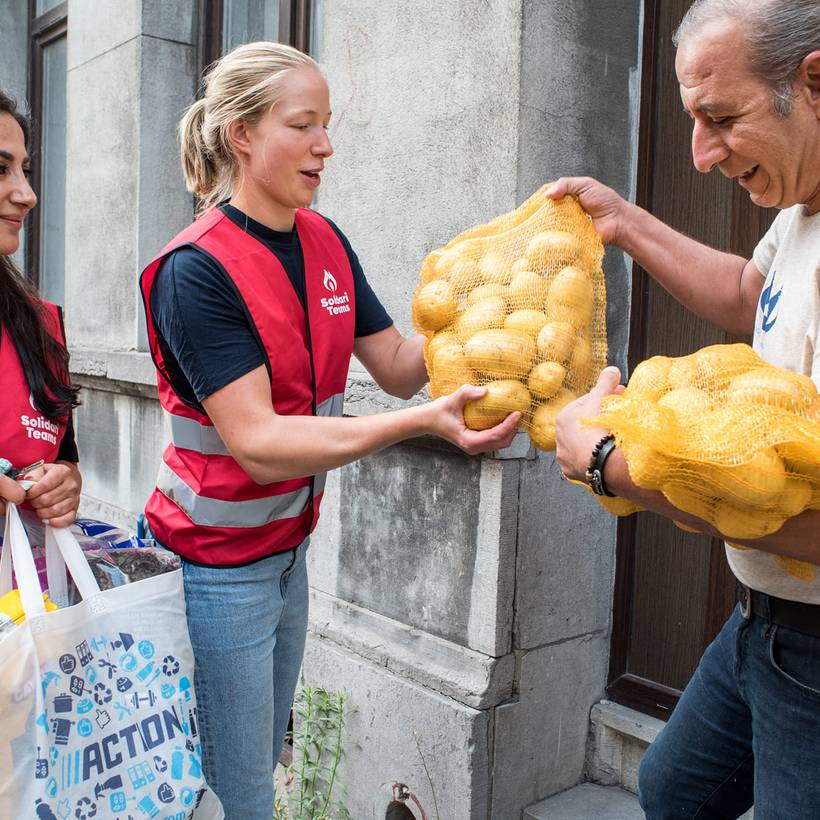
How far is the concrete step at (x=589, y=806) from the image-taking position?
3.14 meters

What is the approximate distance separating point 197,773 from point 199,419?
2.64 ft

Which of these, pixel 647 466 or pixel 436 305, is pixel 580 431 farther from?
pixel 436 305

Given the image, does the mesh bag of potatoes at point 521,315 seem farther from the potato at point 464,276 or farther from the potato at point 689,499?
the potato at point 689,499

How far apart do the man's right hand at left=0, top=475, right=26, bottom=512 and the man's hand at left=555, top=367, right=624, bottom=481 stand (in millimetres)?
1242

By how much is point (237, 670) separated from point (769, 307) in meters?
1.47

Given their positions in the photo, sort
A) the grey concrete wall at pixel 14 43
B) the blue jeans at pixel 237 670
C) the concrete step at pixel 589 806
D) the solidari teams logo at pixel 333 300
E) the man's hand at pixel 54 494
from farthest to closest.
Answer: the grey concrete wall at pixel 14 43 → the concrete step at pixel 589 806 → the solidari teams logo at pixel 333 300 → the blue jeans at pixel 237 670 → the man's hand at pixel 54 494

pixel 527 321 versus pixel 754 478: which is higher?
pixel 527 321

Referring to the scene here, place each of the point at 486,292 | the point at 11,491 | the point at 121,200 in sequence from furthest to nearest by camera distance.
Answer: the point at 121,200 → the point at 11,491 → the point at 486,292

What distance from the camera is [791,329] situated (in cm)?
173

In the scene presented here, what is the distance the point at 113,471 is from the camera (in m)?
5.66

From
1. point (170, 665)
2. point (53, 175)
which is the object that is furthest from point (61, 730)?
point (53, 175)

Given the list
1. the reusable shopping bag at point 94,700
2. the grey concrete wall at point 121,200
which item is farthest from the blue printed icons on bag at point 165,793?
the grey concrete wall at point 121,200

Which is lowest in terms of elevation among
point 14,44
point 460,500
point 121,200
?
point 460,500

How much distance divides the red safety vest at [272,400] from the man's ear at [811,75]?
1.20m
